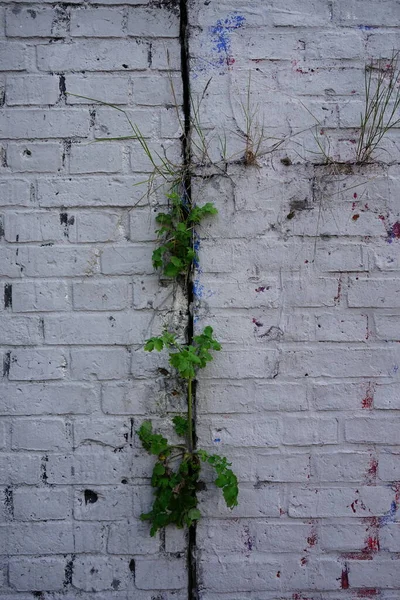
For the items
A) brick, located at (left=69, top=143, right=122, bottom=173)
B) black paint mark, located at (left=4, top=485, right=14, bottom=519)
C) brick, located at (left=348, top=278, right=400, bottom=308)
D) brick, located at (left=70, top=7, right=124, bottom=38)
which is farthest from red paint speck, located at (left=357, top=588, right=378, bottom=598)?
brick, located at (left=70, top=7, right=124, bottom=38)

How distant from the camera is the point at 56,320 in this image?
1.71 metres

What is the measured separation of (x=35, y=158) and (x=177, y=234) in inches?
19.8

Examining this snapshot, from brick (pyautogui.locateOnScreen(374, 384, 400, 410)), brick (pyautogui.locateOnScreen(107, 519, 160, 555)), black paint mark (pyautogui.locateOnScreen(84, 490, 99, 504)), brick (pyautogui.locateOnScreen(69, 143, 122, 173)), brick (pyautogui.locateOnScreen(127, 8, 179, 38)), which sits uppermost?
brick (pyautogui.locateOnScreen(127, 8, 179, 38))

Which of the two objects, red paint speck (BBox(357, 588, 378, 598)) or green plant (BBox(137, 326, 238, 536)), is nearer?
green plant (BBox(137, 326, 238, 536))

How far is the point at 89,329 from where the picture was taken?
67.6 inches

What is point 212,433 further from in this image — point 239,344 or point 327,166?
point 327,166

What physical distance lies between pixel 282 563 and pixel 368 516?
0.31m

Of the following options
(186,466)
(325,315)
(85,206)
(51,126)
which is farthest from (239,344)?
(51,126)

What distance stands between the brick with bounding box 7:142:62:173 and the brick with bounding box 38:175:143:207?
4cm

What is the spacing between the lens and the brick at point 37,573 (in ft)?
5.67

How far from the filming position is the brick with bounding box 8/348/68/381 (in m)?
1.71

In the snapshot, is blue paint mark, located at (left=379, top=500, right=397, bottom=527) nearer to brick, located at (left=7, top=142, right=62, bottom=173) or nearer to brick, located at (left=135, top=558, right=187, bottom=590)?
brick, located at (left=135, top=558, right=187, bottom=590)

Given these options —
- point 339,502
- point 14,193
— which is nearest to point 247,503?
point 339,502

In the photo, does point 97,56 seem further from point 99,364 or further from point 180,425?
point 180,425
